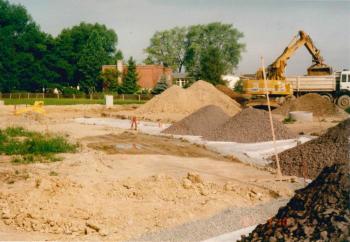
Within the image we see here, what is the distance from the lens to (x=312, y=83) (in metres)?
35.5

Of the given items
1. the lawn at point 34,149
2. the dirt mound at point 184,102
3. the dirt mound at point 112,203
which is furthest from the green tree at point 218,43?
the dirt mound at point 112,203

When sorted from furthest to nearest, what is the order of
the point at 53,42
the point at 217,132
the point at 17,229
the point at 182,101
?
the point at 53,42 < the point at 182,101 < the point at 217,132 < the point at 17,229

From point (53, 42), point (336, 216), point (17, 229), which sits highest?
point (53, 42)

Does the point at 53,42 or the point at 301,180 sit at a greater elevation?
the point at 53,42

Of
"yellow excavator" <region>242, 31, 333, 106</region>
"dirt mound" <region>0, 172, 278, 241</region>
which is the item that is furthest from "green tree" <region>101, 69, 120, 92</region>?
"dirt mound" <region>0, 172, 278, 241</region>

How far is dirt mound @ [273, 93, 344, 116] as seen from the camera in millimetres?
31984

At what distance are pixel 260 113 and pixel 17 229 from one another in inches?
562

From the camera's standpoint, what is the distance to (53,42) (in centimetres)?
7512

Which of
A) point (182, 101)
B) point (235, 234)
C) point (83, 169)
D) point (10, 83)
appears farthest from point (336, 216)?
point (10, 83)

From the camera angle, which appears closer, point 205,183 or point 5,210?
point 5,210

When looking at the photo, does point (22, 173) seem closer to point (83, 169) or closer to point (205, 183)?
point (83, 169)

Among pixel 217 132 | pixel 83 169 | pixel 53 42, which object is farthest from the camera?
pixel 53 42

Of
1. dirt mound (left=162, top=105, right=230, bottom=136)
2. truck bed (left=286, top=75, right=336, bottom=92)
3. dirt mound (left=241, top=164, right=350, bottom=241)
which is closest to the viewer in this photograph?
dirt mound (left=241, top=164, right=350, bottom=241)

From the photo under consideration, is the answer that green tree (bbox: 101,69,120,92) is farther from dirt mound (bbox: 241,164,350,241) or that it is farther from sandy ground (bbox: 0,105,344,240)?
dirt mound (bbox: 241,164,350,241)
